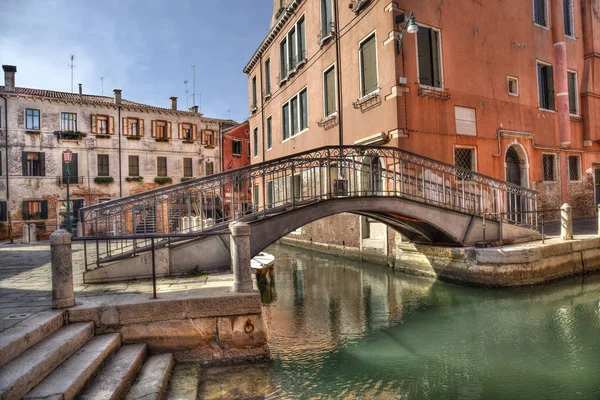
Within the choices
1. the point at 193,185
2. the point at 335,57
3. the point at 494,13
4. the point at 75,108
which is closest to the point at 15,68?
the point at 75,108

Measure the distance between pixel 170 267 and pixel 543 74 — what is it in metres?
14.2

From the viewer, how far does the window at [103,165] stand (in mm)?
25688

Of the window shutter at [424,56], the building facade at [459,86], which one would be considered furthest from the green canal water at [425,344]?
the window shutter at [424,56]

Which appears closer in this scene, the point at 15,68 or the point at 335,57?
the point at 335,57

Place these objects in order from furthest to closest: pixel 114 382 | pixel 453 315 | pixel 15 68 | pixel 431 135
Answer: pixel 15 68 < pixel 431 135 < pixel 453 315 < pixel 114 382

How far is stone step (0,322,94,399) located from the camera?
276 cm

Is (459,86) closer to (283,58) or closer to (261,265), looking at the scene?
(261,265)

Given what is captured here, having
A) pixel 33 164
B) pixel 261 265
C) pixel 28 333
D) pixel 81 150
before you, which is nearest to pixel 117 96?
pixel 81 150

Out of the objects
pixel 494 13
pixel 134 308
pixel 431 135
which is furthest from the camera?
pixel 494 13

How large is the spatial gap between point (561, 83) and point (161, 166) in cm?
2389

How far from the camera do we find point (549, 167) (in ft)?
45.2

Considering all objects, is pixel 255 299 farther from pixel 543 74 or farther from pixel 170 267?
pixel 543 74

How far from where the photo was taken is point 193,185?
6602mm

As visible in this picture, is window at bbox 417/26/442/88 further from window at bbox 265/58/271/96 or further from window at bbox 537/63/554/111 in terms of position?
window at bbox 265/58/271/96
